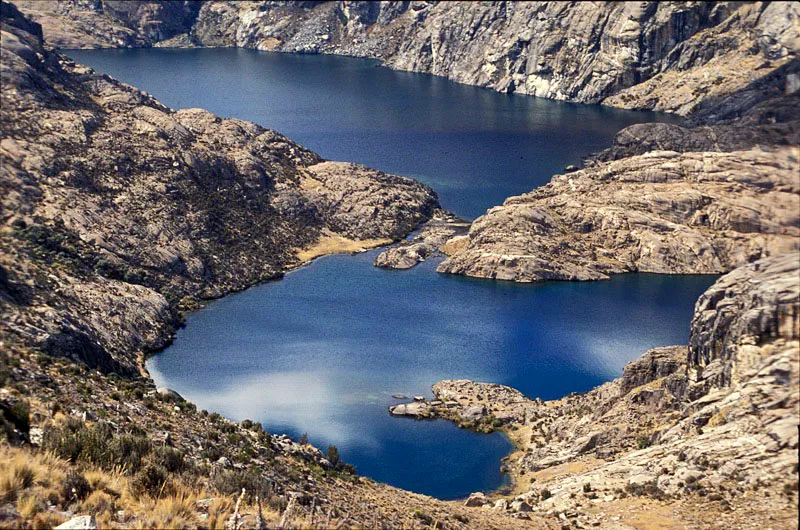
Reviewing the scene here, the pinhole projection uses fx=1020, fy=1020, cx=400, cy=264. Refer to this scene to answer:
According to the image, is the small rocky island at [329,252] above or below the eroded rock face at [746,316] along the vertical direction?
below

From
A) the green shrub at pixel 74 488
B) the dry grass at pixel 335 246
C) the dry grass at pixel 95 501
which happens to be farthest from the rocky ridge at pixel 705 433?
the dry grass at pixel 335 246

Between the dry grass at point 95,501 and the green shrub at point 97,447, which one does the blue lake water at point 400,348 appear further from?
the dry grass at point 95,501

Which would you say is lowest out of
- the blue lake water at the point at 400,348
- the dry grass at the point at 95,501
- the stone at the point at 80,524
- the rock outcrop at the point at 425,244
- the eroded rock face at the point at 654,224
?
the blue lake water at the point at 400,348

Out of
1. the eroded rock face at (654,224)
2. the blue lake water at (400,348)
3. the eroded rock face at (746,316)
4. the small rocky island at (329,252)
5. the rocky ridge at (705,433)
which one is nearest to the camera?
the small rocky island at (329,252)

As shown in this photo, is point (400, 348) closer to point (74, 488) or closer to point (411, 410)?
point (411, 410)

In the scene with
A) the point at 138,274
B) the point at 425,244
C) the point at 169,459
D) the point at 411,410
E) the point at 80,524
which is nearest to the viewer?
the point at 80,524

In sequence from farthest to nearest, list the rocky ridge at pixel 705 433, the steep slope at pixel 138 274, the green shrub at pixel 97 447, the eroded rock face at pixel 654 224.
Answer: the eroded rock face at pixel 654 224 → the rocky ridge at pixel 705 433 → the green shrub at pixel 97 447 → the steep slope at pixel 138 274

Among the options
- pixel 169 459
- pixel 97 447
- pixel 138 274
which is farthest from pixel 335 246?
pixel 97 447

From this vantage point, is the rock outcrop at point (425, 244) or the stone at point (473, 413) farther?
the rock outcrop at point (425, 244)
